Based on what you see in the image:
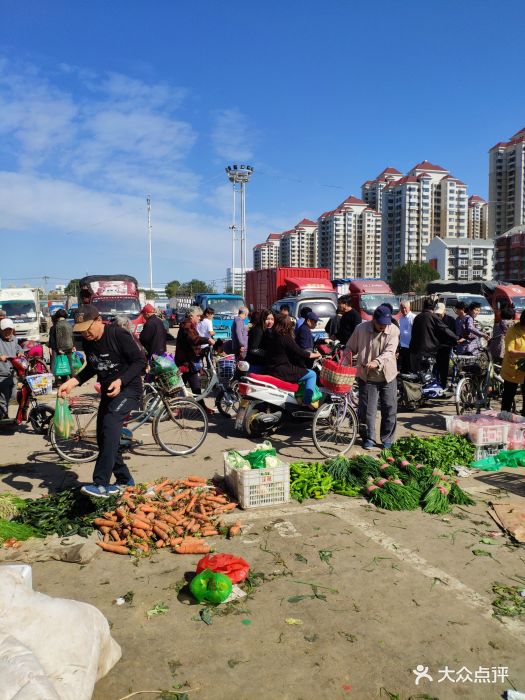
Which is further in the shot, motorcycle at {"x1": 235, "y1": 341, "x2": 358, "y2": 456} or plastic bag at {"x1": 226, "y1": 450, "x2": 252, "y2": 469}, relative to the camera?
motorcycle at {"x1": 235, "y1": 341, "x2": 358, "y2": 456}

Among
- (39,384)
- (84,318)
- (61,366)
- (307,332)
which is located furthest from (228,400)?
(84,318)

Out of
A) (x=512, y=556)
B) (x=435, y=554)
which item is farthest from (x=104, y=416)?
(x=512, y=556)

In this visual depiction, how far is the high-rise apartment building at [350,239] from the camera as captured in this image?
103 meters

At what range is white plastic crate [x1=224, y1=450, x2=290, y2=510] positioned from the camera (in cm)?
511

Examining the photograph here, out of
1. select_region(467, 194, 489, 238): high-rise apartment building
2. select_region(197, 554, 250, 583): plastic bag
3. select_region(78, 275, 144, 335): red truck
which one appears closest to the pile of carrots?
select_region(197, 554, 250, 583): plastic bag

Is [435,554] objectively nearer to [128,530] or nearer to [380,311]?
[128,530]

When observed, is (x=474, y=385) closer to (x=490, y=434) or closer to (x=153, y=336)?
(x=490, y=434)

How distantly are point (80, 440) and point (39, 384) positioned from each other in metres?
2.27

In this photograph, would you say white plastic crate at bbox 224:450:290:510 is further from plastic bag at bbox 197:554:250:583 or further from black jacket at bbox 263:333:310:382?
black jacket at bbox 263:333:310:382

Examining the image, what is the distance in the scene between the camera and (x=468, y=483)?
6062 mm

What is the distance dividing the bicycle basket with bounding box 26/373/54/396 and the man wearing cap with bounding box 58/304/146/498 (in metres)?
3.35

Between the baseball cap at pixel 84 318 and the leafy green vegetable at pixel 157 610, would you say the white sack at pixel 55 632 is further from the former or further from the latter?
the baseball cap at pixel 84 318

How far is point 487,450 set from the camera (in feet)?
22.6

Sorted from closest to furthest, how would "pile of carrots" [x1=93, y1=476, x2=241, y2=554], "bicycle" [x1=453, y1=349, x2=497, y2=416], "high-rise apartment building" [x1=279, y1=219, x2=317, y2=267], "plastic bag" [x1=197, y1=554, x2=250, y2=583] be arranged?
"plastic bag" [x1=197, y1=554, x2=250, y2=583] < "pile of carrots" [x1=93, y1=476, x2=241, y2=554] < "bicycle" [x1=453, y1=349, x2=497, y2=416] < "high-rise apartment building" [x1=279, y1=219, x2=317, y2=267]
